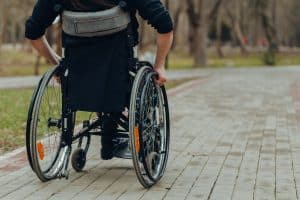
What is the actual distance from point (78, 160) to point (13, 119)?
187 inches

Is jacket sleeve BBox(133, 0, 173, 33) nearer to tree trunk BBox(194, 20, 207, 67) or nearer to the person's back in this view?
the person's back

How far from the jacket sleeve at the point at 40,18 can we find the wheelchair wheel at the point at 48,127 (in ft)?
1.26

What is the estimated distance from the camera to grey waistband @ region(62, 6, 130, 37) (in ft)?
17.4

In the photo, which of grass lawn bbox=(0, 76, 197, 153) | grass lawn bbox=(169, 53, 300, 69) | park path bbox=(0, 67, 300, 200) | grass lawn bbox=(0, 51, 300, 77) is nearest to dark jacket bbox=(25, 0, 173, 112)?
park path bbox=(0, 67, 300, 200)

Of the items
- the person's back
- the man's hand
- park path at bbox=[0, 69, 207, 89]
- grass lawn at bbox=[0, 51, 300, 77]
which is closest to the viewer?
the person's back

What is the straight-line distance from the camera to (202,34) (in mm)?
34094

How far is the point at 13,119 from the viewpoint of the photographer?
35.1 feet

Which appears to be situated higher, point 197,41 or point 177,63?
point 197,41

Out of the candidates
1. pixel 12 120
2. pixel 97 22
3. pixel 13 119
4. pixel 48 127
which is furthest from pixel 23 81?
pixel 97 22

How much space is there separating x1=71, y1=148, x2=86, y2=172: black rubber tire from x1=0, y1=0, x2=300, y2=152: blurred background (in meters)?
1.67

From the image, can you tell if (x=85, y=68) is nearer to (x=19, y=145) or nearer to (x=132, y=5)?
(x=132, y=5)

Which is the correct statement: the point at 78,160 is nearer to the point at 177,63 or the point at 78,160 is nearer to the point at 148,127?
the point at 148,127

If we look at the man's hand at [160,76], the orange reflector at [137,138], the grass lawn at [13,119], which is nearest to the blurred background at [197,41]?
the grass lawn at [13,119]

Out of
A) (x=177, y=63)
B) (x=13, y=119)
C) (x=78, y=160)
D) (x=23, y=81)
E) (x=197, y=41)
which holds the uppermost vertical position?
(x=78, y=160)
